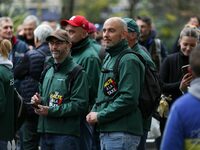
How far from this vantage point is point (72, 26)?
963 cm

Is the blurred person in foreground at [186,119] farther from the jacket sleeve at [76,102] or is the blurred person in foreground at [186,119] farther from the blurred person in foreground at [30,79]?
the blurred person in foreground at [30,79]

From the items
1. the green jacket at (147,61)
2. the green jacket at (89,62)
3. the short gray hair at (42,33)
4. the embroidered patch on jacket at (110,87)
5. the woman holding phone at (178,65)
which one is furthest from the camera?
the short gray hair at (42,33)

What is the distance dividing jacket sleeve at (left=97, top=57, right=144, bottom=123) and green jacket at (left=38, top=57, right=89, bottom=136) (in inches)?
24.2

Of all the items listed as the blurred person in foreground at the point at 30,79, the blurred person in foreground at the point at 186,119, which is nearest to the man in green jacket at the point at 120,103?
the blurred person in foreground at the point at 186,119

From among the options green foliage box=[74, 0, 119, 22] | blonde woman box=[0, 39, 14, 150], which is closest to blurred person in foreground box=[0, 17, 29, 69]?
blonde woman box=[0, 39, 14, 150]

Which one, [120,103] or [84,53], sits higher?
[84,53]

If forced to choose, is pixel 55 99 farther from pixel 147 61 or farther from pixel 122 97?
pixel 147 61

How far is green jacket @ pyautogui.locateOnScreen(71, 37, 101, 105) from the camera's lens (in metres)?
9.48

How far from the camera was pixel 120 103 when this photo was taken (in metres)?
7.82

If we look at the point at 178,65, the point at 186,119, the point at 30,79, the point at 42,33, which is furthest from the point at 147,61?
the point at 186,119

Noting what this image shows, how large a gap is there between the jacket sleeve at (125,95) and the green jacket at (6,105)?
131cm

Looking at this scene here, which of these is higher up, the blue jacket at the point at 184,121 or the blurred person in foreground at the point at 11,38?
the blue jacket at the point at 184,121

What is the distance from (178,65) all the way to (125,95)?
190cm

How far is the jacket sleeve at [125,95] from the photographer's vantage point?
782cm
